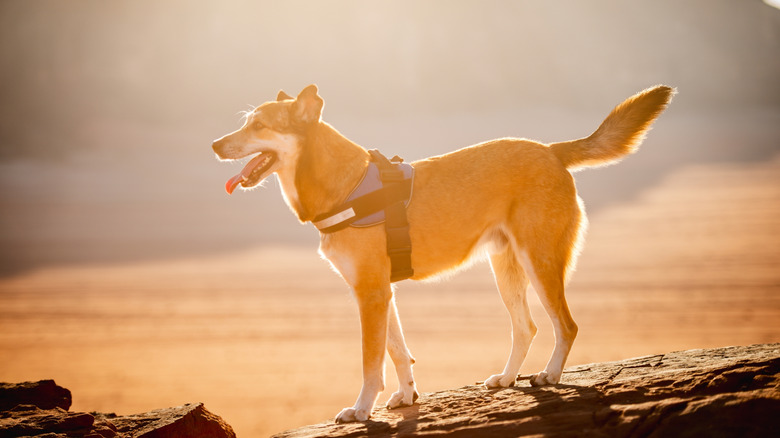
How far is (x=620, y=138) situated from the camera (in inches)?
218

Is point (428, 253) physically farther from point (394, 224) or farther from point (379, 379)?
point (379, 379)

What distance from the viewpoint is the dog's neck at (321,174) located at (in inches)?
203

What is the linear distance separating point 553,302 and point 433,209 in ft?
3.94

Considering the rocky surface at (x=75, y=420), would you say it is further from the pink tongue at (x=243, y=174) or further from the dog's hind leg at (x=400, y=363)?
the pink tongue at (x=243, y=174)

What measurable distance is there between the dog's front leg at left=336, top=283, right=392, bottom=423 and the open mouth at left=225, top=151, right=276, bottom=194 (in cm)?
122

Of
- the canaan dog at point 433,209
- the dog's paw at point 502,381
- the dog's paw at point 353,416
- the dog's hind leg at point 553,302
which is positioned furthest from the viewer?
the dog's paw at point 502,381

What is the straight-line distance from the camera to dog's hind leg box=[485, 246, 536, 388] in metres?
5.48

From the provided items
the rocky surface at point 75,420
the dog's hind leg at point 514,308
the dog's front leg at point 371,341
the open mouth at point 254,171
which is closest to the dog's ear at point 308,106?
the open mouth at point 254,171

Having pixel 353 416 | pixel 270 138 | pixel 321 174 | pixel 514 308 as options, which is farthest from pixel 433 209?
pixel 353 416

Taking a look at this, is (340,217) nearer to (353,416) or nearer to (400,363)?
(400,363)

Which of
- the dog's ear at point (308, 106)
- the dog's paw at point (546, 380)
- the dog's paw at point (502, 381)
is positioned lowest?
the dog's paw at point (546, 380)

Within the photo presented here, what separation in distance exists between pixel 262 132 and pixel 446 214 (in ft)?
5.30

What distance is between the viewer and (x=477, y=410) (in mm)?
4535

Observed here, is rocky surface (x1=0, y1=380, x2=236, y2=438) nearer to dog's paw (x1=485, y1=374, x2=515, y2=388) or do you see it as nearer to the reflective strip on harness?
the reflective strip on harness
